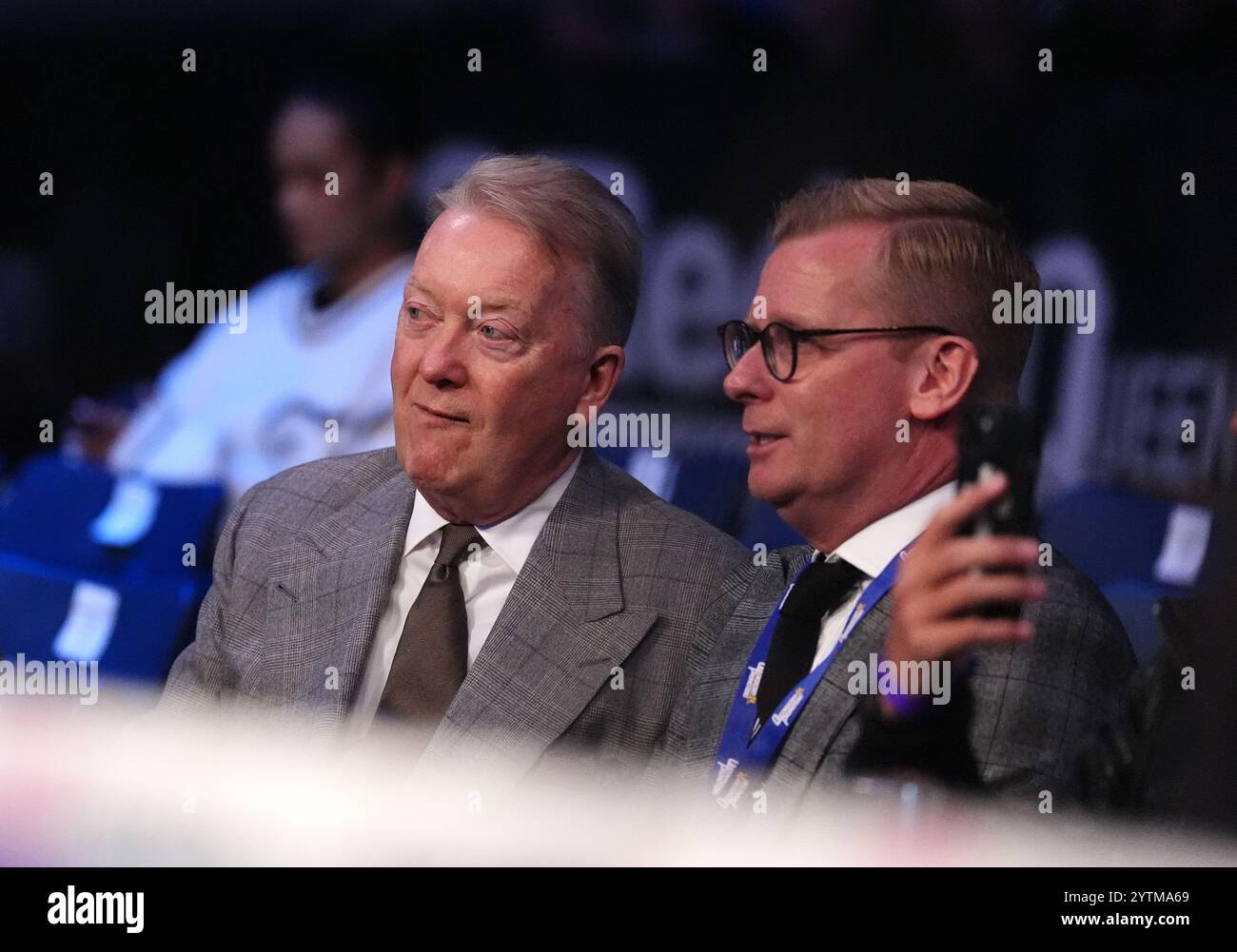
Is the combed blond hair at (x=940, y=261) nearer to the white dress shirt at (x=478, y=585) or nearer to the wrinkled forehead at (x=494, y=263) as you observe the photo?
the wrinkled forehead at (x=494, y=263)

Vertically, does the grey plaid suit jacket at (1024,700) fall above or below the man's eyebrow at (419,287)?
below

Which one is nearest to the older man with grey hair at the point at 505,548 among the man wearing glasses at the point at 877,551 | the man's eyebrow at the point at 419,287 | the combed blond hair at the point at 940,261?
the man's eyebrow at the point at 419,287

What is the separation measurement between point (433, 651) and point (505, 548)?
0.19m

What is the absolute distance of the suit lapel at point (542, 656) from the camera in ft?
7.52

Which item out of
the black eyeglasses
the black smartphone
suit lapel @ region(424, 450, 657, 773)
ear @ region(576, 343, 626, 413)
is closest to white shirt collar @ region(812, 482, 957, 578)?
the black smartphone

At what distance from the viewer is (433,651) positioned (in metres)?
2.33

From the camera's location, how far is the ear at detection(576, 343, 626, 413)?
2.34 metres

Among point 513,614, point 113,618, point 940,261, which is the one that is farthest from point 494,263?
point 113,618

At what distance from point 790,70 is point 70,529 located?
1.57 meters

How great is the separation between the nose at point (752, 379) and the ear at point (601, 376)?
0.63 ft

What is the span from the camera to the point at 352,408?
8.71 ft

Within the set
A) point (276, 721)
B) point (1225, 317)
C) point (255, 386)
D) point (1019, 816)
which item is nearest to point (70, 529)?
point (255, 386)

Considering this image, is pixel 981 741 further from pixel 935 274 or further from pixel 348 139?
pixel 348 139

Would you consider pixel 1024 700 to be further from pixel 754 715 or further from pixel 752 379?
pixel 752 379
